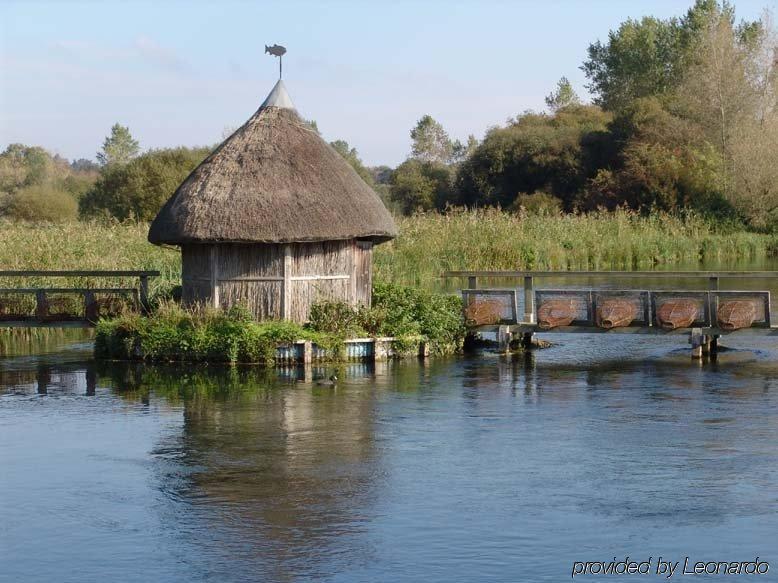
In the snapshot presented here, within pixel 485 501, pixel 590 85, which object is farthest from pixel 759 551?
pixel 590 85

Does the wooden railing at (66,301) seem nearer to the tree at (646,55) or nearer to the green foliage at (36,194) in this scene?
the green foliage at (36,194)

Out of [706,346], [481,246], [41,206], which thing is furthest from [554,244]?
[41,206]

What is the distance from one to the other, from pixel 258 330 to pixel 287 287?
108 centimetres

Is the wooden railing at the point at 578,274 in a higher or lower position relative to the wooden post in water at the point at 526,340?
higher

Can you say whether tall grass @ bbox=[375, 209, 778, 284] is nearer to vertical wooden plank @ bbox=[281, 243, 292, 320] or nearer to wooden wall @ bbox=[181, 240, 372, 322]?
wooden wall @ bbox=[181, 240, 372, 322]

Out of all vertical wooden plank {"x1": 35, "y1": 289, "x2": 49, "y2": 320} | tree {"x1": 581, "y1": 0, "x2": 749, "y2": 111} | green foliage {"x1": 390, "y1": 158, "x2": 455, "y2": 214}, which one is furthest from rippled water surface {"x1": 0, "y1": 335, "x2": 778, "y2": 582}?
tree {"x1": 581, "y1": 0, "x2": 749, "y2": 111}

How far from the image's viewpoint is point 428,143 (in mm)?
103688

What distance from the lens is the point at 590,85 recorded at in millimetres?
96562

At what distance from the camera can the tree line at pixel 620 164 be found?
54.8 metres

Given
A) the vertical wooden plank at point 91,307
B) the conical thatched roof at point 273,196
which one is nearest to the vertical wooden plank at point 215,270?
the conical thatched roof at point 273,196

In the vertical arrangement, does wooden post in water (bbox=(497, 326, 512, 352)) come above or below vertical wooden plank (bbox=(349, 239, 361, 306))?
below

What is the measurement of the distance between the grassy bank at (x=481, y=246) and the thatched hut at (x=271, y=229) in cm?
369

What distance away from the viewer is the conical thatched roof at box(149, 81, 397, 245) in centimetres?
2241

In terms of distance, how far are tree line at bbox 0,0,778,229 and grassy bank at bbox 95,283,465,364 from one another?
2532 centimetres
